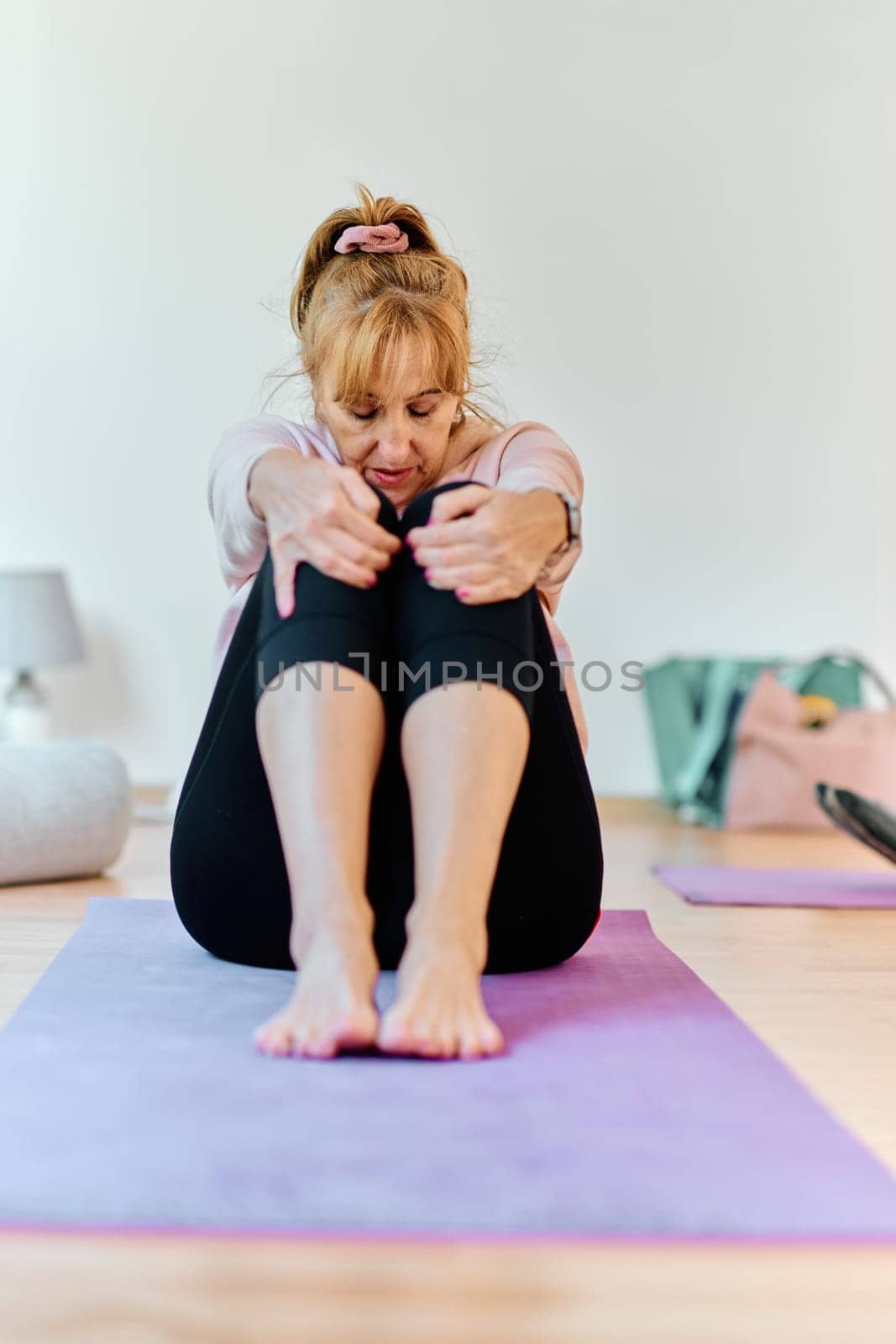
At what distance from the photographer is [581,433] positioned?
491 centimetres

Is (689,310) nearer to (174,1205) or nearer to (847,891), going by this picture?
(847,891)

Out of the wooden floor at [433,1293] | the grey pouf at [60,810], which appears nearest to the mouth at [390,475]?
the wooden floor at [433,1293]

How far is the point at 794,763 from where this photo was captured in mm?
4105

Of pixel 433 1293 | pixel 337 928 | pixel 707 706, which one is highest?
pixel 337 928

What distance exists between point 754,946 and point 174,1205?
1474 millimetres

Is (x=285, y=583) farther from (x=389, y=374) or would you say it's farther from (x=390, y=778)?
(x=389, y=374)

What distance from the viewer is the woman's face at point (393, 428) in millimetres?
1759

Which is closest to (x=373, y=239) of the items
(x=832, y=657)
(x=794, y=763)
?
(x=794, y=763)

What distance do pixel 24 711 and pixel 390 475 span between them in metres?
2.94

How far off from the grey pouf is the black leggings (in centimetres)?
100

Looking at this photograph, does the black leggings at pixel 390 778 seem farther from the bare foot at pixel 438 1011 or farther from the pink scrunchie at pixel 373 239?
the pink scrunchie at pixel 373 239

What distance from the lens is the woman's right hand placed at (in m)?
1.44

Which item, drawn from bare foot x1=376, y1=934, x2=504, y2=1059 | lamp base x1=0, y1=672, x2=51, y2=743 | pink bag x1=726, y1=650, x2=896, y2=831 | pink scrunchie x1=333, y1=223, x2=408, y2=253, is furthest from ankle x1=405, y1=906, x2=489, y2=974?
lamp base x1=0, y1=672, x2=51, y2=743

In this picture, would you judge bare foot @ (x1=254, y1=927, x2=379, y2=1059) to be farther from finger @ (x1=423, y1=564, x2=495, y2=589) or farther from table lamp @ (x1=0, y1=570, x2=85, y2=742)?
table lamp @ (x1=0, y1=570, x2=85, y2=742)
